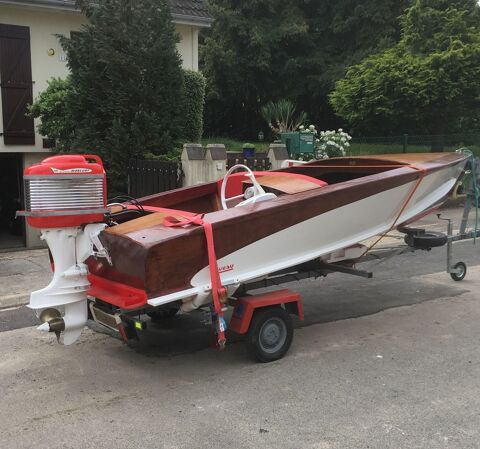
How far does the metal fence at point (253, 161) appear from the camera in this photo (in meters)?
10.4

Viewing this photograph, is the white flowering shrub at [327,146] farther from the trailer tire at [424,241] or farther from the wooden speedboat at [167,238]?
the wooden speedboat at [167,238]

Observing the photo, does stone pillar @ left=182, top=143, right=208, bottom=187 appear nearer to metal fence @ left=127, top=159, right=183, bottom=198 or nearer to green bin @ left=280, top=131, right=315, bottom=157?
metal fence @ left=127, top=159, right=183, bottom=198

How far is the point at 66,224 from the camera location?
401 centimetres

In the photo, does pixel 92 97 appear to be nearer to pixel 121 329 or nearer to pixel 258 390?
pixel 121 329

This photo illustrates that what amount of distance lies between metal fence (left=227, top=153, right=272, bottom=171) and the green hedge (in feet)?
7.43

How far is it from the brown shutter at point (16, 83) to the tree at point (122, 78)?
2.34 m

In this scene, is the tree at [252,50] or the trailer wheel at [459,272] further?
the tree at [252,50]

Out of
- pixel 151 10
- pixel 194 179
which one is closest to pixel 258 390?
pixel 194 179

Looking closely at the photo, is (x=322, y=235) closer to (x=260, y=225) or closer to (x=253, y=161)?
(x=260, y=225)

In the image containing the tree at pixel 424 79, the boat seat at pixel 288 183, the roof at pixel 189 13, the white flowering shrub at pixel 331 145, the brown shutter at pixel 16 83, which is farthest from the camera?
the tree at pixel 424 79

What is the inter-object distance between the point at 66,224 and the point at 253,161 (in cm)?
689

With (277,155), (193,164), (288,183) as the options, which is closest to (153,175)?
(193,164)

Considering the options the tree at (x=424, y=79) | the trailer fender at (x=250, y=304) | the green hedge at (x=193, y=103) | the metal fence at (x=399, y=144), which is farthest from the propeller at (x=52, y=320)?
the tree at (x=424, y=79)

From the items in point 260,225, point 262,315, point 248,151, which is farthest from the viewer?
point 248,151
